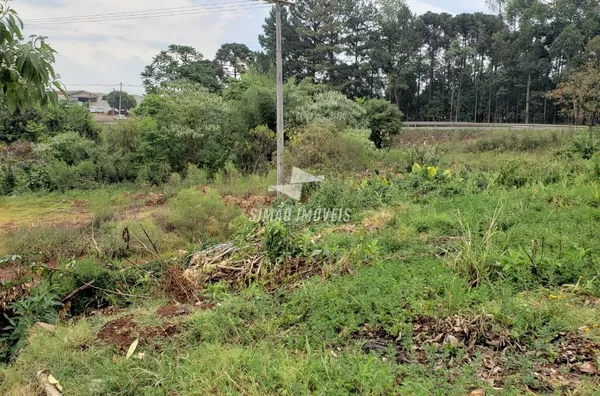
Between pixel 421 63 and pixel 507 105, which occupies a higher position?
pixel 421 63

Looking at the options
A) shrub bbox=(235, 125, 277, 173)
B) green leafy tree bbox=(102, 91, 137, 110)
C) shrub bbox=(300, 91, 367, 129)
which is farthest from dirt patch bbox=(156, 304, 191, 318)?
green leafy tree bbox=(102, 91, 137, 110)

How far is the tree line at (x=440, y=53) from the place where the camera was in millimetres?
28281

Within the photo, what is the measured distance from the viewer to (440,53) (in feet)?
113

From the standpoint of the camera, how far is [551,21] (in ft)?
94.4

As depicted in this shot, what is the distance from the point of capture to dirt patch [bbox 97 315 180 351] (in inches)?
107

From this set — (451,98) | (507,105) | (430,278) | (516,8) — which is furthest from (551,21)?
(430,278)

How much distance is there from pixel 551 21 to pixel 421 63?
9375 mm

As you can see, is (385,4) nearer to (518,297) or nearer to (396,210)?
(396,210)

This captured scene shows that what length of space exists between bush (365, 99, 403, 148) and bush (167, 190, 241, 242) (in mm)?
13227

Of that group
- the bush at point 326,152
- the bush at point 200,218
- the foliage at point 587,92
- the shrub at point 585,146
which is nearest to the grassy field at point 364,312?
the bush at point 200,218

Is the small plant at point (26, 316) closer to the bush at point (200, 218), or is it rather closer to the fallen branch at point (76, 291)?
the fallen branch at point (76, 291)

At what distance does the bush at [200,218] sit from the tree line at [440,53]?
21326 millimetres

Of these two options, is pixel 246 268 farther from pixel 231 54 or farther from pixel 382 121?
pixel 231 54

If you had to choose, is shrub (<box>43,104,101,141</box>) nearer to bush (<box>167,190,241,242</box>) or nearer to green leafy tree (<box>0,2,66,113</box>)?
bush (<box>167,190,241,242</box>)
